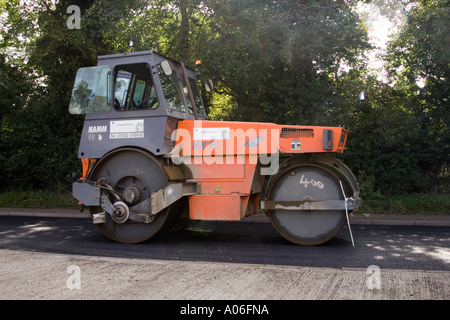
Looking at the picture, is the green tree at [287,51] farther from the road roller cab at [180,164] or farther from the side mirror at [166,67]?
the side mirror at [166,67]

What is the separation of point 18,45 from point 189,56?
8.12 m

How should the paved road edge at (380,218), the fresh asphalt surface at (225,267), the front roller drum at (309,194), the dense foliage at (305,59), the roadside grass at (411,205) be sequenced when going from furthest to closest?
the dense foliage at (305,59), the roadside grass at (411,205), the paved road edge at (380,218), the front roller drum at (309,194), the fresh asphalt surface at (225,267)

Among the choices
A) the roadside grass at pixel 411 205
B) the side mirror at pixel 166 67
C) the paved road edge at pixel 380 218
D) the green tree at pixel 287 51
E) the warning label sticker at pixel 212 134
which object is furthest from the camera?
the green tree at pixel 287 51

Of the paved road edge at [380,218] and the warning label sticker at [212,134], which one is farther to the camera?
the paved road edge at [380,218]

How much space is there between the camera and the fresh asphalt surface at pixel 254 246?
243 inches

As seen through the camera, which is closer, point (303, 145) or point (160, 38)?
point (303, 145)

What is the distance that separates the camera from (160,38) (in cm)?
1366

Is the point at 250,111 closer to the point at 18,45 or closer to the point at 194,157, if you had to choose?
the point at 194,157

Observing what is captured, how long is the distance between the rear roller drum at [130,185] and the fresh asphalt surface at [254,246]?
0.23m

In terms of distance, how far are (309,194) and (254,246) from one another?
1.23m

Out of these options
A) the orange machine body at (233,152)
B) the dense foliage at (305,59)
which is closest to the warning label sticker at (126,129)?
the orange machine body at (233,152)

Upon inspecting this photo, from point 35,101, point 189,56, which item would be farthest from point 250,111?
point 35,101

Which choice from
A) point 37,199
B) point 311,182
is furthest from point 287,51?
point 37,199

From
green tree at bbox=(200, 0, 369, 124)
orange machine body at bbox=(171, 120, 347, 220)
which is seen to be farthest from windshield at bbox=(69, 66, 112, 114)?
green tree at bbox=(200, 0, 369, 124)
